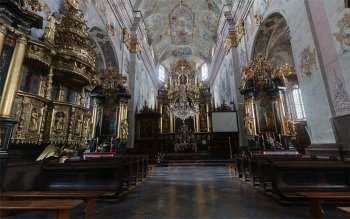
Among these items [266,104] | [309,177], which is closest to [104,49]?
[266,104]

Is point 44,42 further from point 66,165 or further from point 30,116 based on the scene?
point 66,165

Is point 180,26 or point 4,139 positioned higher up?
point 180,26

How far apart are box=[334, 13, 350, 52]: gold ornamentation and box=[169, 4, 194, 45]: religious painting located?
15.3 metres

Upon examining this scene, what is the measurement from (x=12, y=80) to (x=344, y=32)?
7.34m

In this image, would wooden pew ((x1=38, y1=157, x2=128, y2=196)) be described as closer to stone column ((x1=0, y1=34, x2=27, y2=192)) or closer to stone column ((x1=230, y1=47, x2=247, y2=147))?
stone column ((x1=0, y1=34, x2=27, y2=192))

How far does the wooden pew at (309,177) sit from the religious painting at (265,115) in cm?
537

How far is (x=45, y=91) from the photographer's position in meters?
4.34

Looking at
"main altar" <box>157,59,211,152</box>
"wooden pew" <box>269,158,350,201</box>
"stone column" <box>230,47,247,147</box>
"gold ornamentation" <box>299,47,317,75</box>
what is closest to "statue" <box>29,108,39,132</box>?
"wooden pew" <box>269,158,350,201</box>

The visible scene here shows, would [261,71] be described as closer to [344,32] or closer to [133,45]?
[344,32]

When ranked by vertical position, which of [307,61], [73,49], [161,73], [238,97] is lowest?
[307,61]

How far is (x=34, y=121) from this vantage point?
3.78 m

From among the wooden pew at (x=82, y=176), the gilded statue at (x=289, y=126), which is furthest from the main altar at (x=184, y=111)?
the wooden pew at (x=82, y=176)

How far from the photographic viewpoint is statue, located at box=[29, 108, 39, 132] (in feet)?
12.2

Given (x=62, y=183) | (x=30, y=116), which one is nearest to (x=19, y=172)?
(x=62, y=183)
